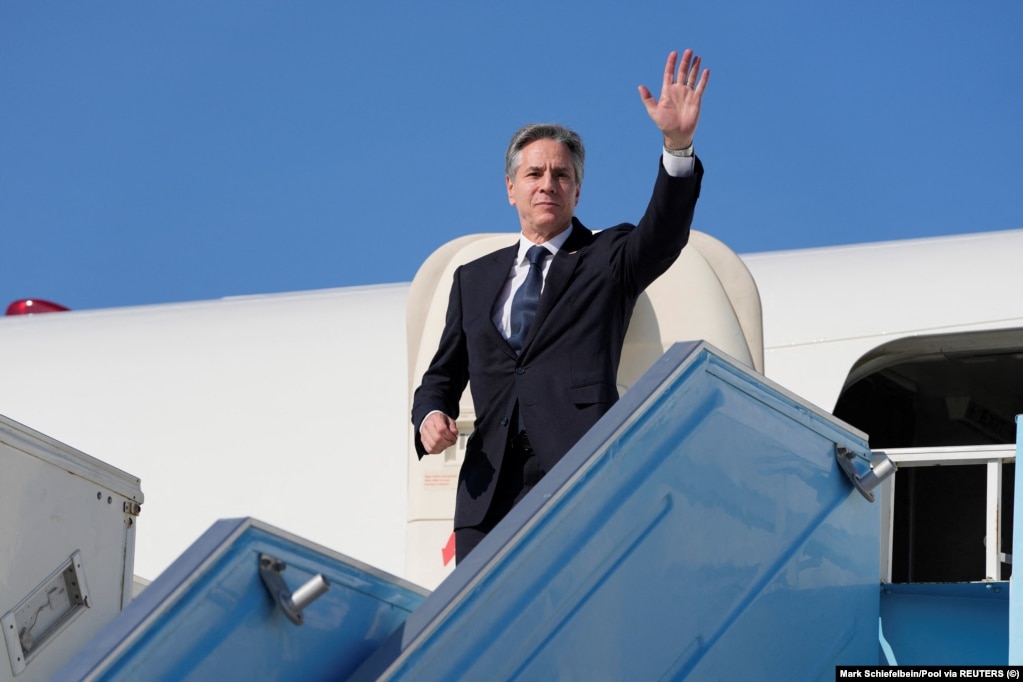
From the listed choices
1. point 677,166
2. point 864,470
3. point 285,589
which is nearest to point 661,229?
point 677,166

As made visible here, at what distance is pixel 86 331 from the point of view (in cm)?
802

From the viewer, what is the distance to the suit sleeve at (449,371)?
13.0 feet

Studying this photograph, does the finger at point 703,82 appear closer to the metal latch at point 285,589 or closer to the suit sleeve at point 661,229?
the suit sleeve at point 661,229

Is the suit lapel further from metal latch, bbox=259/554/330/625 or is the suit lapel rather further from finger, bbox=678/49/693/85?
metal latch, bbox=259/554/330/625

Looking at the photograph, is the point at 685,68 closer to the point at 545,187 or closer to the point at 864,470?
the point at 545,187

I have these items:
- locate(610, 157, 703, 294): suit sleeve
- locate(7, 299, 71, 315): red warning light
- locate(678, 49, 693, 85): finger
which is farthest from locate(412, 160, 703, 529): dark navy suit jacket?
locate(7, 299, 71, 315): red warning light

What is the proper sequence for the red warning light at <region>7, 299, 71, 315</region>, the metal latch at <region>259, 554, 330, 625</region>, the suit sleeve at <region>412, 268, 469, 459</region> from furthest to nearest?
1. the red warning light at <region>7, 299, 71, 315</region>
2. the suit sleeve at <region>412, 268, 469, 459</region>
3. the metal latch at <region>259, 554, 330, 625</region>

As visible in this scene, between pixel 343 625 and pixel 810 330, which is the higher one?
pixel 810 330

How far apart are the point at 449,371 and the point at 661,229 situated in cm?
83

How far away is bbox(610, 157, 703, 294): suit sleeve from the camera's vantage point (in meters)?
3.48

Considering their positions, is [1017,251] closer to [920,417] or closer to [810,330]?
[810,330]

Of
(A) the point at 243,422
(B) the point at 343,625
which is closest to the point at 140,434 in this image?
(A) the point at 243,422

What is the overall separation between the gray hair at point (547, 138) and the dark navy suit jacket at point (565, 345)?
0.19 meters

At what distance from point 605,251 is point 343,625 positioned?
1506 mm
